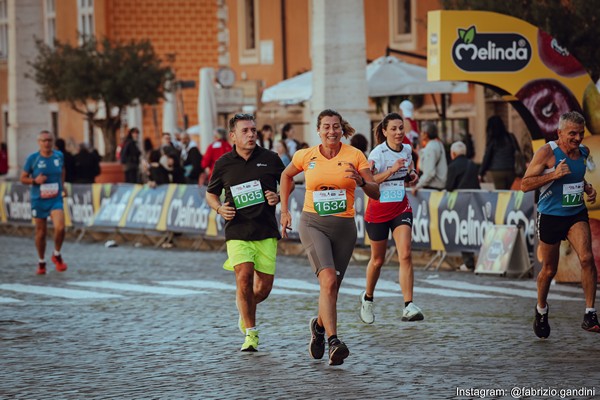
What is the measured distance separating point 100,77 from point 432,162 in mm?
19806

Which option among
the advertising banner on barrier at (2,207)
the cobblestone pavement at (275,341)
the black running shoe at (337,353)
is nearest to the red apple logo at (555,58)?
the cobblestone pavement at (275,341)

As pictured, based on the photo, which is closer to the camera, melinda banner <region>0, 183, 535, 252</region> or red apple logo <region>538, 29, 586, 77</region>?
red apple logo <region>538, 29, 586, 77</region>

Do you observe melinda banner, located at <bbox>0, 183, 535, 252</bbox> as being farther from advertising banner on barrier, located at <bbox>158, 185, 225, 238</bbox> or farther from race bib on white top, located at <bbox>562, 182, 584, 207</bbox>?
race bib on white top, located at <bbox>562, 182, 584, 207</bbox>

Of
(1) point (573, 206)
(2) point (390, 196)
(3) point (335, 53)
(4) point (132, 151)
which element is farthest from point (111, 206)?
(1) point (573, 206)

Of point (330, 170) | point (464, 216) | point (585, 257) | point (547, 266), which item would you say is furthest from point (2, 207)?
point (330, 170)

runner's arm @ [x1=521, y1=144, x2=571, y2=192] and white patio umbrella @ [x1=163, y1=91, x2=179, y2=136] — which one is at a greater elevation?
white patio umbrella @ [x1=163, y1=91, x2=179, y2=136]

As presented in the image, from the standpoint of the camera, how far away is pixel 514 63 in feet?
64.0

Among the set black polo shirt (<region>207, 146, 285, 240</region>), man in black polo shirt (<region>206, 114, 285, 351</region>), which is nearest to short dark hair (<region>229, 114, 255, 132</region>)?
man in black polo shirt (<region>206, 114, 285, 351</region>)

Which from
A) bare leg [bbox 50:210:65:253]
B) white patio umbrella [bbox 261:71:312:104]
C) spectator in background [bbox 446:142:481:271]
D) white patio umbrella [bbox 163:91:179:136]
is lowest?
bare leg [bbox 50:210:65:253]

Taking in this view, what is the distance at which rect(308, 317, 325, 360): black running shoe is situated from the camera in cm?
1241

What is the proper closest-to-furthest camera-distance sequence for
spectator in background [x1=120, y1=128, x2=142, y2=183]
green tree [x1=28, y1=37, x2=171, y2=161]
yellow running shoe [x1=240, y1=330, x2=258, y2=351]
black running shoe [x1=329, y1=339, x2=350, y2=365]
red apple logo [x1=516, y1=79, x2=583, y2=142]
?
black running shoe [x1=329, y1=339, x2=350, y2=365] → yellow running shoe [x1=240, y1=330, x2=258, y2=351] → red apple logo [x1=516, y1=79, x2=583, y2=142] → spectator in background [x1=120, y1=128, x2=142, y2=183] → green tree [x1=28, y1=37, x2=171, y2=161]

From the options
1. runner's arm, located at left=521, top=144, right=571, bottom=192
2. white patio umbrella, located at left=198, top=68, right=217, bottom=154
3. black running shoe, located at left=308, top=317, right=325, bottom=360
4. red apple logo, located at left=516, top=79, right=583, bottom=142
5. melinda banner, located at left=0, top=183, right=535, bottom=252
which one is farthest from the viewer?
white patio umbrella, located at left=198, top=68, right=217, bottom=154

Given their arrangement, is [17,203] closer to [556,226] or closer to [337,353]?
[556,226]

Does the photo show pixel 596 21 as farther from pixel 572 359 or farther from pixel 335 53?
pixel 572 359
